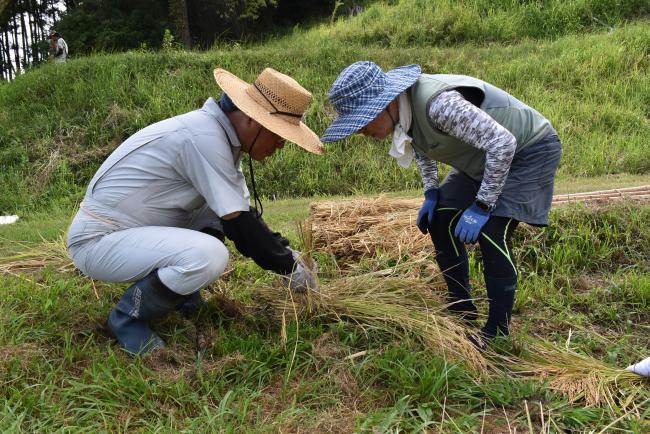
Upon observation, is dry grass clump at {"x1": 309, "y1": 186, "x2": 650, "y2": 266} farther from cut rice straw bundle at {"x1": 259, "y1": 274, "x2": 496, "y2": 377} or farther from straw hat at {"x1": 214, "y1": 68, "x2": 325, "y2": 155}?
straw hat at {"x1": 214, "y1": 68, "x2": 325, "y2": 155}

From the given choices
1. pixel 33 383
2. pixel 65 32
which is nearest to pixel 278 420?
pixel 33 383

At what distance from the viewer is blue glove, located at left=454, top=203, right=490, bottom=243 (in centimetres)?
236

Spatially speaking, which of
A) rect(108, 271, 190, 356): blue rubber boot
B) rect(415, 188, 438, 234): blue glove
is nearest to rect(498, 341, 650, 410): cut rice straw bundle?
rect(415, 188, 438, 234): blue glove

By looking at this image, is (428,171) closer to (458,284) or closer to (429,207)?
(429,207)

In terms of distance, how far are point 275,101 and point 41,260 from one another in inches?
82.6

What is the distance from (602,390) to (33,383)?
7.15 ft

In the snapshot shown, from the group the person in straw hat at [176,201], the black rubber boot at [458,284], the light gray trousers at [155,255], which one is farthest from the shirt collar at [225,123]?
the black rubber boot at [458,284]

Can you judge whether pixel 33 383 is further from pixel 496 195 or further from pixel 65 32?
pixel 65 32

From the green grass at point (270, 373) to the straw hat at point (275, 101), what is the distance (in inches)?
33.6

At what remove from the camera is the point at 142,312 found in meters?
2.48

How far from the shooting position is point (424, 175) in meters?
2.81

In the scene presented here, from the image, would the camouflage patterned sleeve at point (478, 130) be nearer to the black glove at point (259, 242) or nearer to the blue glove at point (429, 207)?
the blue glove at point (429, 207)

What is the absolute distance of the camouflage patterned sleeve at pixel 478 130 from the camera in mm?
2182

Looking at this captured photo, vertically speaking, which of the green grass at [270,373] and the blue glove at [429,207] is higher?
the blue glove at [429,207]
